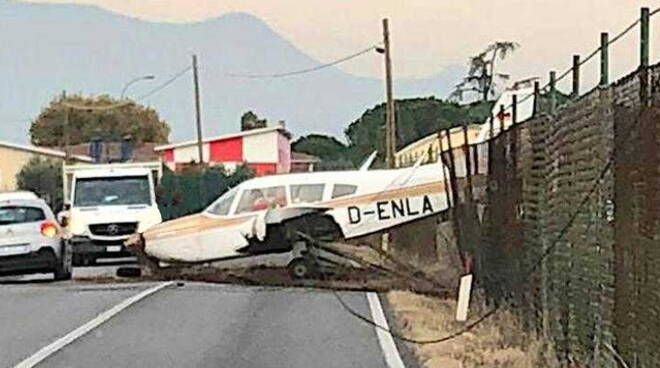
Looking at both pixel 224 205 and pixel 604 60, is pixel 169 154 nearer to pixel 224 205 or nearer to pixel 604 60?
pixel 224 205

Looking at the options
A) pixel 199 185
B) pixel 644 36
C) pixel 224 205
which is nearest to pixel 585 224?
pixel 644 36

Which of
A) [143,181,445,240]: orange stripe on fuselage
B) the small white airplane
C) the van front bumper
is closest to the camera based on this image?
the small white airplane

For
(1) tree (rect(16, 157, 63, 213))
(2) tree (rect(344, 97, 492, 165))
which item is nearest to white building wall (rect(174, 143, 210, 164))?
(2) tree (rect(344, 97, 492, 165))

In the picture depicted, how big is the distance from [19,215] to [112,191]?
527 centimetres

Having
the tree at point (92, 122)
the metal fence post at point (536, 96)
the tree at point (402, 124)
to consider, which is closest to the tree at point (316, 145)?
the tree at point (92, 122)

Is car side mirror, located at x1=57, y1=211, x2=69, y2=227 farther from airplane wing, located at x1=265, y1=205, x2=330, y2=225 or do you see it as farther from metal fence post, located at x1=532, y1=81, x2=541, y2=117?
metal fence post, located at x1=532, y1=81, x2=541, y2=117

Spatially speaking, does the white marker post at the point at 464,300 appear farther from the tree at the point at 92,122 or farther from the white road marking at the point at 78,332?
the tree at the point at 92,122

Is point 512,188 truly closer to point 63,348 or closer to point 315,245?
point 63,348

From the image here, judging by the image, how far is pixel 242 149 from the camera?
101750mm

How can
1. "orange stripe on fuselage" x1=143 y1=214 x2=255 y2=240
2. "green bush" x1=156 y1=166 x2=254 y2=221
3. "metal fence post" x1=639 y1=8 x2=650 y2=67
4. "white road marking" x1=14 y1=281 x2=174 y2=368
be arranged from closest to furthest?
"metal fence post" x1=639 y1=8 x2=650 y2=67, "white road marking" x1=14 y1=281 x2=174 y2=368, "orange stripe on fuselage" x1=143 y1=214 x2=255 y2=240, "green bush" x1=156 y1=166 x2=254 y2=221

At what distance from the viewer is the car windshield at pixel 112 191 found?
36.6 meters

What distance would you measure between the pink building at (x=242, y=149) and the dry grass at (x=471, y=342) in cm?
7431

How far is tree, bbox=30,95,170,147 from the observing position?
118812 mm

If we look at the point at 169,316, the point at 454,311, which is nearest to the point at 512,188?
the point at 454,311
